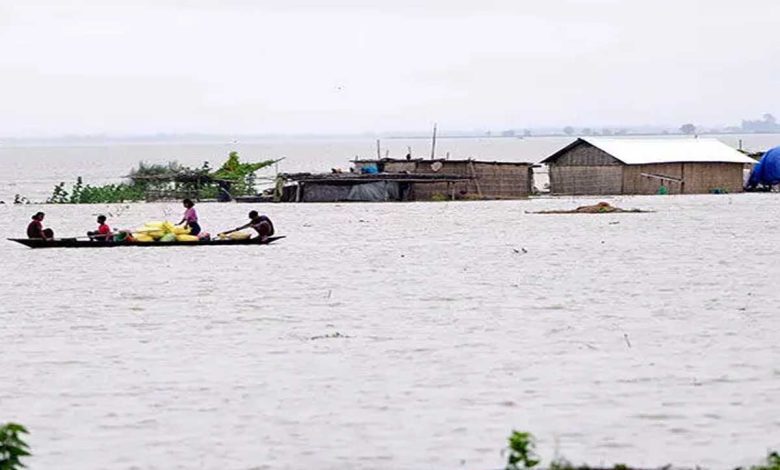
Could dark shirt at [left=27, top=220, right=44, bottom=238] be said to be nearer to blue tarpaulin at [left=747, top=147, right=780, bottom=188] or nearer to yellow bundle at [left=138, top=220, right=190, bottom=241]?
yellow bundle at [left=138, top=220, right=190, bottom=241]

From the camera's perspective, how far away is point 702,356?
46.4 feet

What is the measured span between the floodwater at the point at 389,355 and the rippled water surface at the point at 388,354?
0.12ft

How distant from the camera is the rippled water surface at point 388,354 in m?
10.7

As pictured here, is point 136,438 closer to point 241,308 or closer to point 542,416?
point 542,416

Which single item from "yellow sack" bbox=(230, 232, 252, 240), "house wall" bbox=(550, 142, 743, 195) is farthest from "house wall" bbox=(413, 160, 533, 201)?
"yellow sack" bbox=(230, 232, 252, 240)

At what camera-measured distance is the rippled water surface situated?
35.2ft

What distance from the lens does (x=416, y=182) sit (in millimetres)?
43938

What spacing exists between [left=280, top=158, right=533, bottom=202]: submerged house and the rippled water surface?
1545 cm

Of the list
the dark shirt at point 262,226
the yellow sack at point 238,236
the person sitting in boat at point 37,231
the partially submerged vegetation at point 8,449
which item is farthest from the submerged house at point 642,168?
the partially submerged vegetation at point 8,449

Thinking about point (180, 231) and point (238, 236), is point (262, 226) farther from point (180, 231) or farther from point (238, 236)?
point (180, 231)

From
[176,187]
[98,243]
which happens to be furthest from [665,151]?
[98,243]

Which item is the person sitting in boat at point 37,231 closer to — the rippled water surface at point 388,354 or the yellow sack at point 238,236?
the rippled water surface at point 388,354

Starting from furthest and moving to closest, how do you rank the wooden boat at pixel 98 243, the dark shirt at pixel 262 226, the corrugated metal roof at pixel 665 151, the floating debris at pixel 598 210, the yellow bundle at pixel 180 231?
the corrugated metal roof at pixel 665 151 < the floating debris at pixel 598 210 < the dark shirt at pixel 262 226 < the yellow bundle at pixel 180 231 < the wooden boat at pixel 98 243

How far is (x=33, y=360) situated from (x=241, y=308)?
4.50 meters
